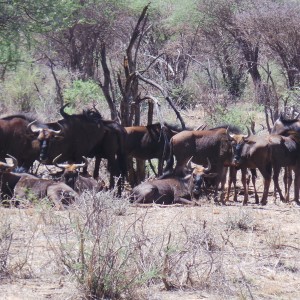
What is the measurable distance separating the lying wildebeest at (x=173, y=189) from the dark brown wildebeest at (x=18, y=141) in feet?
7.52

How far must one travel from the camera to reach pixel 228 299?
716cm

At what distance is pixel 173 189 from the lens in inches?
525

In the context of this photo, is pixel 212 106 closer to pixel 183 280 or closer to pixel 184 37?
pixel 184 37

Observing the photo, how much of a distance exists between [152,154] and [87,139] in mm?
1361

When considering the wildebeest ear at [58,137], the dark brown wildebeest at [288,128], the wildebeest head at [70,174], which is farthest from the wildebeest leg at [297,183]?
the wildebeest ear at [58,137]

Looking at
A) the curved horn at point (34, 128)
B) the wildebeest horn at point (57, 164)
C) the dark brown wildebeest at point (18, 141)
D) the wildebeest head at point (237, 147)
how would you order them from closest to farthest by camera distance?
the wildebeest horn at point (57, 164) → the wildebeest head at point (237, 147) → the dark brown wildebeest at point (18, 141) → the curved horn at point (34, 128)

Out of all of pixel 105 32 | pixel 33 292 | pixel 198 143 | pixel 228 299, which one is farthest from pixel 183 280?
pixel 105 32

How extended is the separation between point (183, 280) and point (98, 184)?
19.7ft

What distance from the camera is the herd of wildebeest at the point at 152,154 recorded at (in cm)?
1313

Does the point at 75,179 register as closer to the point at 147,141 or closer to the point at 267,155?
the point at 147,141

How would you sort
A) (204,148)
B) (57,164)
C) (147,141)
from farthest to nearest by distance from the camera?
1. (147,141)
2. (204,148)
3. (57,164)

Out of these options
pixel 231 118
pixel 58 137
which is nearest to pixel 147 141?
pixel 58 137

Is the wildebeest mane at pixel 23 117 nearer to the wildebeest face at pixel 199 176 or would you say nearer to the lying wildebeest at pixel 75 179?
the lying wildebeest at pixel 75 179

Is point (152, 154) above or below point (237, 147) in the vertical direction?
below
